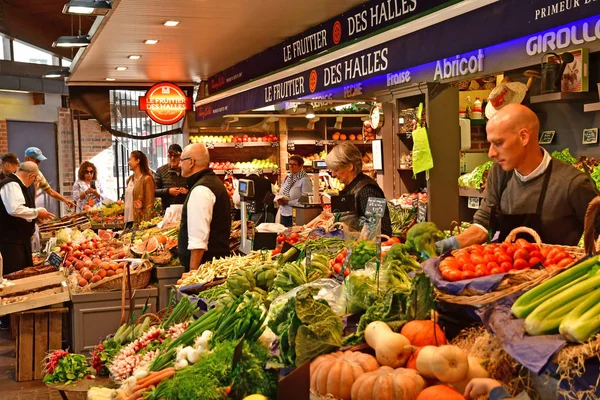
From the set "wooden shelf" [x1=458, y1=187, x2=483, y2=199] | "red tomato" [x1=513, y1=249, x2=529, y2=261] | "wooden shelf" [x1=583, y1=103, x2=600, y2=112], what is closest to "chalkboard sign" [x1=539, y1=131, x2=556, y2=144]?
"wooden shelf" [x1=458, y1=187, x2=483, y2=199]

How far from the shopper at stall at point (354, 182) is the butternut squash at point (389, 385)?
133 inches

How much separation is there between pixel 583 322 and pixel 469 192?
220 inches

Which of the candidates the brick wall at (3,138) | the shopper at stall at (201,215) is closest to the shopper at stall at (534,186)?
the shopper at stall at (201,215)

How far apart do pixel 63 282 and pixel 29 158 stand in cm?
454

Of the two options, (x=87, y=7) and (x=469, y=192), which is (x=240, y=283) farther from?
(x=87, y=7)

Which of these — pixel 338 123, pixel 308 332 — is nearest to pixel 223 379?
pixel 308 332

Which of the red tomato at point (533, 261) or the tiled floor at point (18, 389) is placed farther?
the tiled floor at point (18, 389)

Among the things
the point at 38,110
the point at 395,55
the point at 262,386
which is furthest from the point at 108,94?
the point at 262,386

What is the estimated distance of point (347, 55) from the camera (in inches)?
274

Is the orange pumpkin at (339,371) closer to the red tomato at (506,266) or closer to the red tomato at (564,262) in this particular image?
the red tomato at (506,266)

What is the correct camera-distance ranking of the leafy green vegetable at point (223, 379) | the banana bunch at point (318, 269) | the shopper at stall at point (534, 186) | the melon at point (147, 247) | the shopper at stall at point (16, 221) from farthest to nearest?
the shopper at stall at point (16, 221), the melon at point (147, 247), the banana bunch at point (318, 269), the shopper at stall at point (534, 186), the leafy green vegetable at point (223, 379)

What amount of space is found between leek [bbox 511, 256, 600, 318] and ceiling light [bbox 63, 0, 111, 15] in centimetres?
582

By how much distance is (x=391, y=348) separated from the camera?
2820 mm

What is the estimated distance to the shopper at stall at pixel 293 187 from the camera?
11.6 meters
